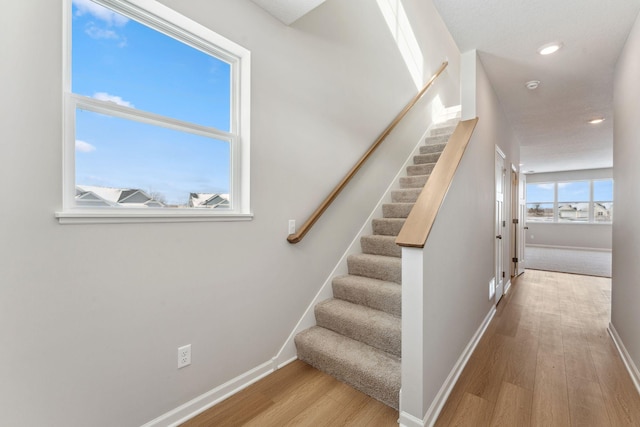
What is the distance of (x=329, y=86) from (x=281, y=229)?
1383 mm

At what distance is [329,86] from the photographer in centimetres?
258

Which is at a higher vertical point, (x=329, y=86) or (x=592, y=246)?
(x=329, y=86)

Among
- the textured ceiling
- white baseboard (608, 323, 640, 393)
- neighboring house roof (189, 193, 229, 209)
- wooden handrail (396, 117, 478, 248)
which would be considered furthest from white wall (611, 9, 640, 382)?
neighboring house roof (189, 193, 229, 209)

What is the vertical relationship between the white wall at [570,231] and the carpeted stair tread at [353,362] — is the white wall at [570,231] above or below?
above

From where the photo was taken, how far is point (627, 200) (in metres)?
2.27

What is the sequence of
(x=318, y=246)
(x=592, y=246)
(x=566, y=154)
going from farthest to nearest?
(x=592, y=246) < (x=566, y=154) < (x=318, y=246)

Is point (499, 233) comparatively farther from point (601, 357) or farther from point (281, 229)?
point (281, 229)

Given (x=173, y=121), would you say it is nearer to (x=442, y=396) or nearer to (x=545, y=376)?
(x=442, y=396)

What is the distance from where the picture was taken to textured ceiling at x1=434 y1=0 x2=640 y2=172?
2.03m

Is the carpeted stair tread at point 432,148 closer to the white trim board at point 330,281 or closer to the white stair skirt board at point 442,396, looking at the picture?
the white trim board at point 330,281

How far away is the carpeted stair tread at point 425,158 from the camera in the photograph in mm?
3859

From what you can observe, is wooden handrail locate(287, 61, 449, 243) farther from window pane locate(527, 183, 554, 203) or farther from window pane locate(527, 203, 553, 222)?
window pane locate(527, 203, 553, 222)

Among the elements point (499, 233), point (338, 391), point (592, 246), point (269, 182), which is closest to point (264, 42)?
point (269, 182)

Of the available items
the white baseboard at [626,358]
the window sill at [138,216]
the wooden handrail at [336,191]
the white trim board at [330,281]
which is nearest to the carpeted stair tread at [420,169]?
the white trim board at [330,281]
